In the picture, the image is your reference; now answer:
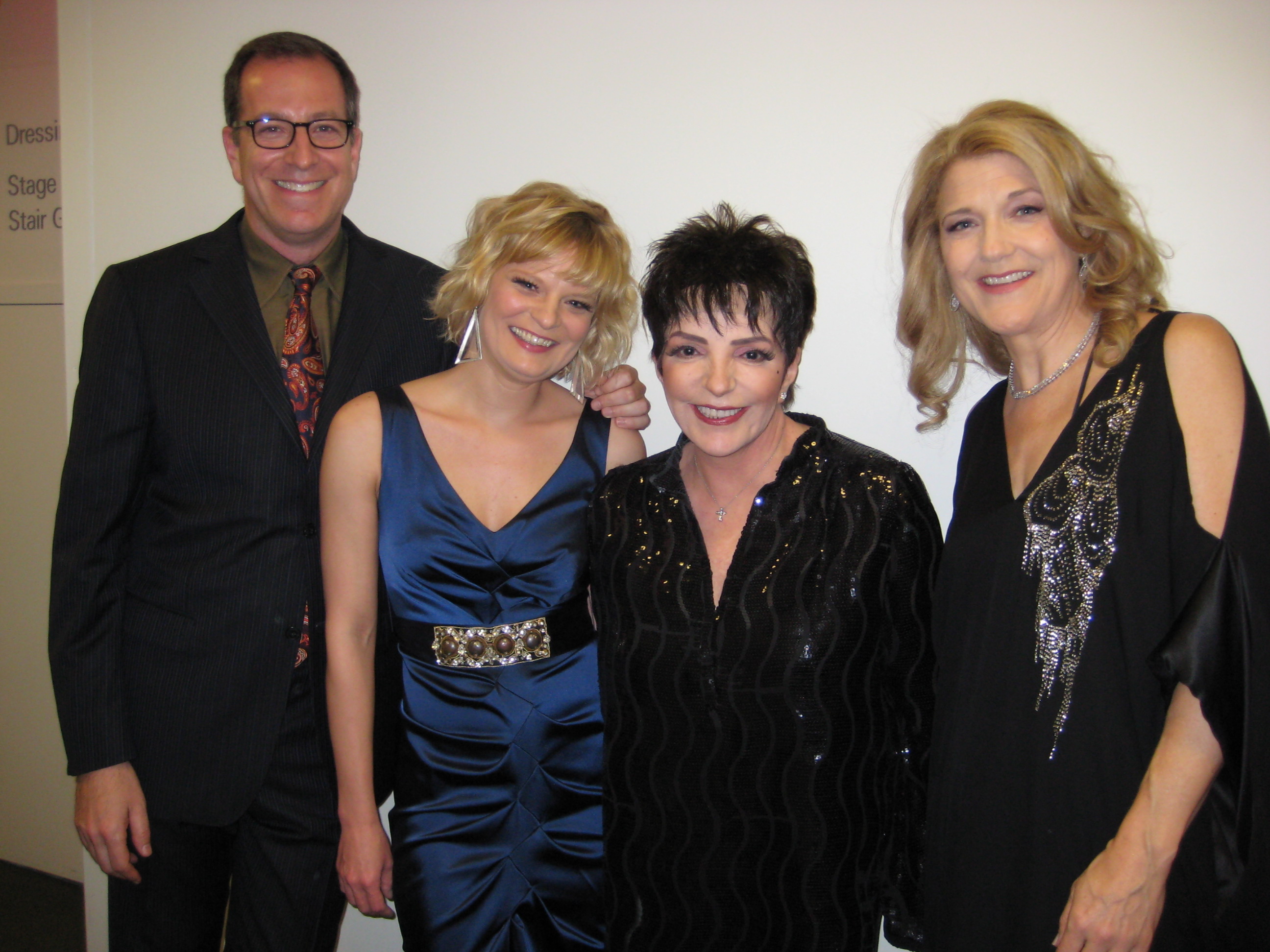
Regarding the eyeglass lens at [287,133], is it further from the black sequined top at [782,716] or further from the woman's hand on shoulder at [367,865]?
the woman's hand on shoulder at [367,865]

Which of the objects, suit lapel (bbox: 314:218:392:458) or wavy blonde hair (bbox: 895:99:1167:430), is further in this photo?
suit lapel (bbox: 314:218:392:458)

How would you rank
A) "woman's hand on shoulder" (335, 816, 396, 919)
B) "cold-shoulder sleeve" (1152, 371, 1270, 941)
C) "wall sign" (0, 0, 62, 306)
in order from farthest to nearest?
"wall sign" (0, 0, 62, 306)
"woman's hand on shoulder" (335, 816, 396, 919)
"cold-shoulder sleeve" (1152, 371, 1270, 941)

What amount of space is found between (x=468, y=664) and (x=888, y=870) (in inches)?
36.1

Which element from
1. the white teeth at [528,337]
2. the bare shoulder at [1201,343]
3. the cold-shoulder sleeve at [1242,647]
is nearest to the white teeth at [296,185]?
the white teeth at [528,337]

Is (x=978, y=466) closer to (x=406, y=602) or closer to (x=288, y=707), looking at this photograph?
(x=406, y=602)

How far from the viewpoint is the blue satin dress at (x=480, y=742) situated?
5.25ft

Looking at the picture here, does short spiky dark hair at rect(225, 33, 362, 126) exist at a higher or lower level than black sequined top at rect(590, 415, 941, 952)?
higher

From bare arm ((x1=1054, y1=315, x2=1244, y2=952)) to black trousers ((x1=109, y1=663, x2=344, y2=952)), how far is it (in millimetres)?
1479

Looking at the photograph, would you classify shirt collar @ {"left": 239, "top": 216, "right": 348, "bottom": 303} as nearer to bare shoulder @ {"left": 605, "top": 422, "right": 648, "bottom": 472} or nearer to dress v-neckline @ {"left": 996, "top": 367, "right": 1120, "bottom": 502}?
bare shoulder @ {"left": 605, "top": 422, "right": 648, "bottom": 472}

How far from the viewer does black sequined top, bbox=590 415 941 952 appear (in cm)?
140

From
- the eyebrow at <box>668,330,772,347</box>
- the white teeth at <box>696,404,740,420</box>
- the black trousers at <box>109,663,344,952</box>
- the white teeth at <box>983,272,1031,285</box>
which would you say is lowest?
the black trousers at <box>109,663,344,952</box>

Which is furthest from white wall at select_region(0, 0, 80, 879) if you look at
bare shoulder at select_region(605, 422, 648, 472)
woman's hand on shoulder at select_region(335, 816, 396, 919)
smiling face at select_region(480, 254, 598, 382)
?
bare shoulder at select_region(605, 422, 648, 472)

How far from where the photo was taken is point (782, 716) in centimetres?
139

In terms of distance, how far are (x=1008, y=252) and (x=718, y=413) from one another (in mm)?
567
